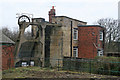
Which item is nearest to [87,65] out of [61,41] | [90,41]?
[61,41]

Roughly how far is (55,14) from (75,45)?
5590 millimetres

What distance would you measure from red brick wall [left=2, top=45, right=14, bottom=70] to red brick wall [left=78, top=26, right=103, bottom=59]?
38.2 ft

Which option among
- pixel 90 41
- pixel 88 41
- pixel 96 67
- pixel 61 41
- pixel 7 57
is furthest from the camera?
pixel 88 41

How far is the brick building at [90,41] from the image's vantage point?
26.9 metres

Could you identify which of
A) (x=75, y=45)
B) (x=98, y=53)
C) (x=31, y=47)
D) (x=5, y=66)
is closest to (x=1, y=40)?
(x=5, y=66)

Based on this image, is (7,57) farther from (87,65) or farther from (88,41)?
(88,41)

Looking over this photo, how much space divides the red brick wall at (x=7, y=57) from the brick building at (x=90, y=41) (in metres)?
11.7

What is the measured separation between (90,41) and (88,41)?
0.32 m

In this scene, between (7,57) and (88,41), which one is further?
(88,41)

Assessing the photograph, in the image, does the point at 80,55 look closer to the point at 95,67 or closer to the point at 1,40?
the point at 95,67

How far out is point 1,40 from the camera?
A: 694 inches

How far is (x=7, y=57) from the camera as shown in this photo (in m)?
18.2

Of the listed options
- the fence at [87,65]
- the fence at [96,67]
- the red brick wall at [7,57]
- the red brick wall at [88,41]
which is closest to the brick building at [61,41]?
the red brick wall at [88,41]

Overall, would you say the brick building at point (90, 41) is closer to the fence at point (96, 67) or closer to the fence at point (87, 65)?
the fence at point (87, 65)
